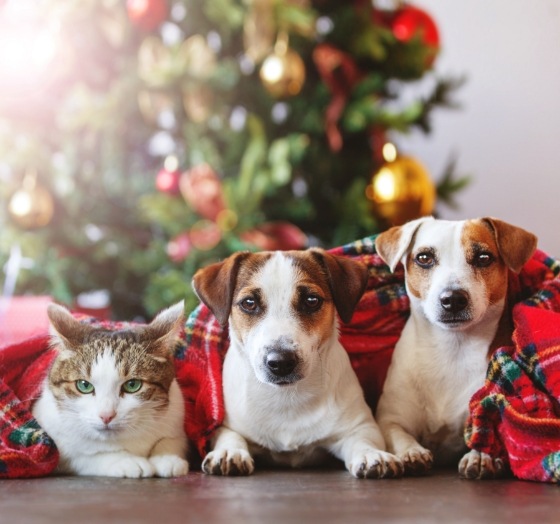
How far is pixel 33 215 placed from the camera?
10.8 ft

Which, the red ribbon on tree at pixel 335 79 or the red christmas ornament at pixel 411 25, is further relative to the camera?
the red christmas ornament at pixel 411 25

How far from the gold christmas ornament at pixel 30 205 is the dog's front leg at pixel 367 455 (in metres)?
1.97

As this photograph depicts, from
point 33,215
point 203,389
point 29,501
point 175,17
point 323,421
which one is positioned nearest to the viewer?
point 29,501

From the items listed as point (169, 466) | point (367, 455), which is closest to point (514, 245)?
point (367, 455)

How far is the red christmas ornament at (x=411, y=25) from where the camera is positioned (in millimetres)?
3521

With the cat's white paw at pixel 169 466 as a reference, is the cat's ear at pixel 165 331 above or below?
above

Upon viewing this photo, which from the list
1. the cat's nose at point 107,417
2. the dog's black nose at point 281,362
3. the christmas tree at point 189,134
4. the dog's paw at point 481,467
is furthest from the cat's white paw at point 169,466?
the christmas tree at point 189,134

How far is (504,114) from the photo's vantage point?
15.7 feet

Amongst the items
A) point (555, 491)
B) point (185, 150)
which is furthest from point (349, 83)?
point (555, 491)

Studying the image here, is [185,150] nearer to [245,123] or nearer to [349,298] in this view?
[245,123]

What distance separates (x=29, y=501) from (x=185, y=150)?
91.5 inches

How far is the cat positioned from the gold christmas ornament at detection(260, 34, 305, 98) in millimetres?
1611

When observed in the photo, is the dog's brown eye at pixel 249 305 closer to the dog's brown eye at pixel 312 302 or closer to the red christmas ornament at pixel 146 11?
the dog's brown eye at pixel 312 302

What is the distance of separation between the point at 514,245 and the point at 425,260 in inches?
8.7
